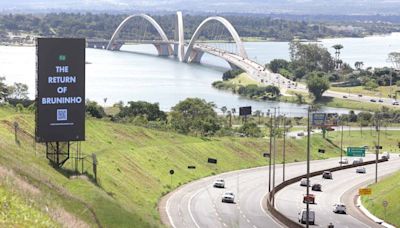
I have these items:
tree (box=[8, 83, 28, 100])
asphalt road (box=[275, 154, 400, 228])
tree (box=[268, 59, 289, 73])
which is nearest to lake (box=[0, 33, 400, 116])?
tree (box=[268, 59, 289, 73])

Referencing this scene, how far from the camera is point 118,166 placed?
38.6 m

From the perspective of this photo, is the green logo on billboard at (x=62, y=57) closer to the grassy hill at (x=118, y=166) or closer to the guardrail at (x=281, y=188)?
the grassy hill at (x=118, y=166)

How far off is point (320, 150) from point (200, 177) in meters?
18.6

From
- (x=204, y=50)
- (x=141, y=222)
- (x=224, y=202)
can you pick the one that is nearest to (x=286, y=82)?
(x=204, y=50)

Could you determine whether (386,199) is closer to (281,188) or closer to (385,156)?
(281,188)

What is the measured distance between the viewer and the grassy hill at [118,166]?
75.9ft

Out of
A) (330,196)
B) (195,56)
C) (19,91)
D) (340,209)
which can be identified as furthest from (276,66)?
(340,209)

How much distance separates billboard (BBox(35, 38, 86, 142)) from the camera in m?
29.7

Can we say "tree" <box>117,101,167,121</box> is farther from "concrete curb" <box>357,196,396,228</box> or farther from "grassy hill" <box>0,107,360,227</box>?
"concrete curb" <box>357,196,396,228</box>

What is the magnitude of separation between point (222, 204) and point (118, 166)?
498cm

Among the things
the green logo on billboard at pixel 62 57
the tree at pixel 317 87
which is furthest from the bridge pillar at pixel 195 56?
the green logo on billboard at pixel 62 57

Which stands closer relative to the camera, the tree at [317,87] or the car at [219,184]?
the car at [219,184]

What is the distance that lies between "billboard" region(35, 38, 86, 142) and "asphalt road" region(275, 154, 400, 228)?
31.5 feet

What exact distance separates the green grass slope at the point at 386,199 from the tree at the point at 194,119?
760 inches
